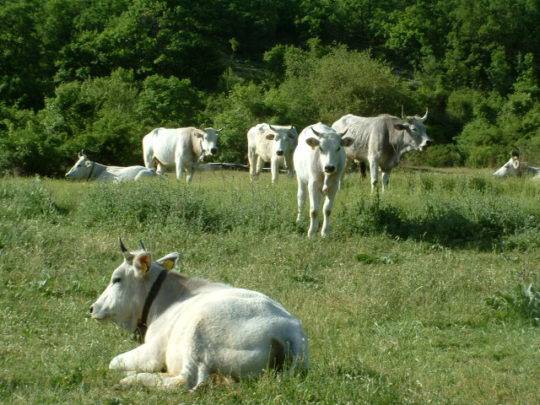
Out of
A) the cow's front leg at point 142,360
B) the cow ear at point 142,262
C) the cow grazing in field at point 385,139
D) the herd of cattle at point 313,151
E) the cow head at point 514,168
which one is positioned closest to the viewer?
the cow's front leg at point 142,360

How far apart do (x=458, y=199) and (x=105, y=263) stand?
7.44 meters

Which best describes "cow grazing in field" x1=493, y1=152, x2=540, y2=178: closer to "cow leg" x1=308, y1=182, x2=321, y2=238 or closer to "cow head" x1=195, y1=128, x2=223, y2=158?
"cow head" x1=195, y1=128, x2=223, y2=158

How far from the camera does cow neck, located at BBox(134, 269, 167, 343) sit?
730cm

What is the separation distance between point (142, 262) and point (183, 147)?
17696 millimetres

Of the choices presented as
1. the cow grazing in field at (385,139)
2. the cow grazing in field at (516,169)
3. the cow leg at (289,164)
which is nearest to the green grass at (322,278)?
the cow grazing in field at (385,139)

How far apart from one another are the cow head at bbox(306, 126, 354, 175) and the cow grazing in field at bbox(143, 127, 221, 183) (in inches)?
350

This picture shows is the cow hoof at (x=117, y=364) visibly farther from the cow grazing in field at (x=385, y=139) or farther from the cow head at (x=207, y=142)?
the cow head at (x=207, y=142)

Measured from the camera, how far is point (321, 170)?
15.2 meters

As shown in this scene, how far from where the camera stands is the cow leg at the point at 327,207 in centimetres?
1461

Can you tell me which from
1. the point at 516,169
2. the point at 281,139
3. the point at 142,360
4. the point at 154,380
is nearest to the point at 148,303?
the point at 142,360

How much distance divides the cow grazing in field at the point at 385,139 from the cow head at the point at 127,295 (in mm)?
13830

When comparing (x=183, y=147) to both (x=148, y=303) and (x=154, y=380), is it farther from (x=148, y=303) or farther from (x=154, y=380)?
(x=154, y=380)

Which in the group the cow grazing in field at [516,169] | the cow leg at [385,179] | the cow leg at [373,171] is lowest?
the cow grazing in field at [516,169]

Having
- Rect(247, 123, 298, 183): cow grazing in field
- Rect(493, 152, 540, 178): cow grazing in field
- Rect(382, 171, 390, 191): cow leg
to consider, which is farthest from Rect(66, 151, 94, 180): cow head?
Rect(493, 152, 540, 178): cow grazing in field
